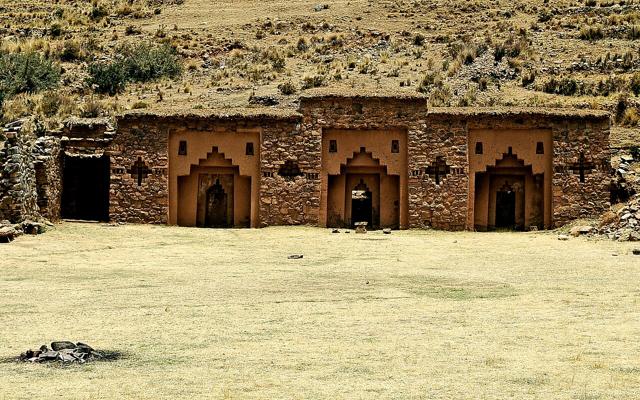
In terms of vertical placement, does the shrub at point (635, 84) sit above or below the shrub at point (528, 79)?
below

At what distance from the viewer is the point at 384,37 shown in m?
50.8

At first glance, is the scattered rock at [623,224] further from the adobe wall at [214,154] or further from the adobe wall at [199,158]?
the adobe wall at [214,154]

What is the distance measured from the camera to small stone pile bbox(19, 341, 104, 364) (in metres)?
9.91

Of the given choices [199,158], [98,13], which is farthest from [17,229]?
[98,13]

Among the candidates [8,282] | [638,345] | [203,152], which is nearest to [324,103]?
[203,152]

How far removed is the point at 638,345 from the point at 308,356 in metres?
3.61

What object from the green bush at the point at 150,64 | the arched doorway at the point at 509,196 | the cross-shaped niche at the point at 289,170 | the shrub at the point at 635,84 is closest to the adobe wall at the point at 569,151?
the arched doorway at the point at 509,196

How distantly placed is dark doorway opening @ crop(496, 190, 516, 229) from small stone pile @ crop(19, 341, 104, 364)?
69.0 feet

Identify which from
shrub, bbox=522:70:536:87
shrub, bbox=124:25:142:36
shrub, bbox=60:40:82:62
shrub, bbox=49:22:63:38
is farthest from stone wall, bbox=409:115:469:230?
shrub, bbox=49:22:63:38

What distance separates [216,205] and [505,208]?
8875 mm

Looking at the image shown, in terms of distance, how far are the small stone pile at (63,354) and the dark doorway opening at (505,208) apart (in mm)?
21031

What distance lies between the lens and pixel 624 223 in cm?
2478

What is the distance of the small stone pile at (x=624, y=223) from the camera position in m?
24.0

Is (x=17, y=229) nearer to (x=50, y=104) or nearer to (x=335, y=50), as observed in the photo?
(x=50, y=104)
